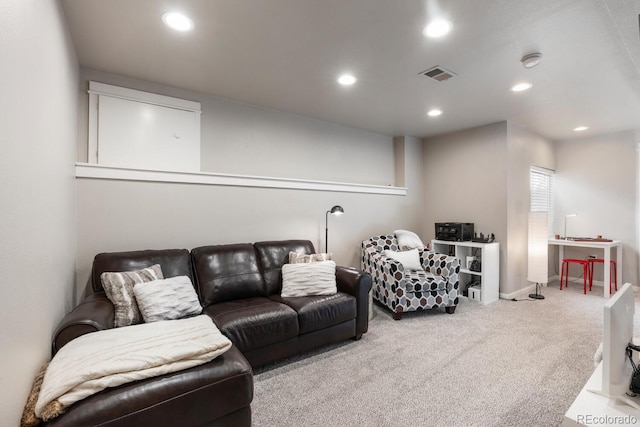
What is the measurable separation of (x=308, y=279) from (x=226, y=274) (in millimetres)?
751

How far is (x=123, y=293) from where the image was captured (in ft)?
6.69

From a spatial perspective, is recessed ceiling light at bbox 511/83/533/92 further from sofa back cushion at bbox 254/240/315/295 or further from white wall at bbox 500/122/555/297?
sofa back cushion at bbox 254/240/315/295

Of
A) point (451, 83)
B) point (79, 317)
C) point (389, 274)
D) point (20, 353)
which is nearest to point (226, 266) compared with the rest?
point (79, 317)

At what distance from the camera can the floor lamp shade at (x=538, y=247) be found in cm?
405

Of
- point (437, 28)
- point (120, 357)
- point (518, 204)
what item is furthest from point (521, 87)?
point (120, 357)

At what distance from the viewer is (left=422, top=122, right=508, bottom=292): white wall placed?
411 centimetres

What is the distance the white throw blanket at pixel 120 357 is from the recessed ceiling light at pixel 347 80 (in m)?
2.36

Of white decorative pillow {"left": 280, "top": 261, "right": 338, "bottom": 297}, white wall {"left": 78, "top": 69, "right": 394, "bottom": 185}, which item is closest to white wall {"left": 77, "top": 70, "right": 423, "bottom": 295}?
white wall {"left": 78, "top": 69, "right": 394, "bottom": 185}

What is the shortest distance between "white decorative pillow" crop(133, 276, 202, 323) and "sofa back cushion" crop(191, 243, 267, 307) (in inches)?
9.7

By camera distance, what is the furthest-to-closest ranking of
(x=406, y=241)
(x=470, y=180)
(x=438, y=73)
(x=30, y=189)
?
(x=470, y=180) → (x=406, y=241) → (x=438, y=73) → (x=30, y=189)

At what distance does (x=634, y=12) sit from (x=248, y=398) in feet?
10.3

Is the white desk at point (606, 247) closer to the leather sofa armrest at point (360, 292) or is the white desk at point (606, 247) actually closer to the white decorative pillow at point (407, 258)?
the white decorative pillow at point (407, 258)

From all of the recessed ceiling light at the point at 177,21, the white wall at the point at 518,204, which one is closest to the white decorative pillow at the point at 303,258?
the recessed ceiling light at the point at 177,21
